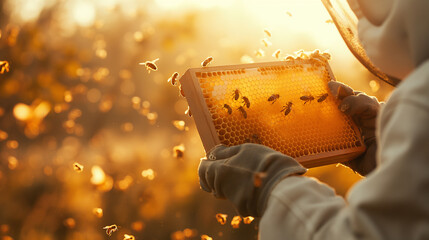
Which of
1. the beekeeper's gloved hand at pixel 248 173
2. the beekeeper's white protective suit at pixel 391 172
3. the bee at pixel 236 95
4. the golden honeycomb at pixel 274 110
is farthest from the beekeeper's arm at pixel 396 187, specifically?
the bee at pixel 236 95

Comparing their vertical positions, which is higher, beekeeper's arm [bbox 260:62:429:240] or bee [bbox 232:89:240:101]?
bee [bbox 232:89:240:101]

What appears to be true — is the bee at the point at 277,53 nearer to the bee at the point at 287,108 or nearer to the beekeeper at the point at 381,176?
the bee at the point at 287,108

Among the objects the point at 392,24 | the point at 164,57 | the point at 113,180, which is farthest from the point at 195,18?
the point at 392,24

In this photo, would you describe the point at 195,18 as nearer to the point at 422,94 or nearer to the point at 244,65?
the point at 244,65

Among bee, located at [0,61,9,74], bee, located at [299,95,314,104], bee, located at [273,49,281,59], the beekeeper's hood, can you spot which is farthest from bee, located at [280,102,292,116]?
bee, located at [0,61,9,74]

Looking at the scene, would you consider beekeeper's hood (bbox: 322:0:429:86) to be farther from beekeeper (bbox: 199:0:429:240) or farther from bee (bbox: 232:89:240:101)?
bee (bbox: 232:89:240:101)

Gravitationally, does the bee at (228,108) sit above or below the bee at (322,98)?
above

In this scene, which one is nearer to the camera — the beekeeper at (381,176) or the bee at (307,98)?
the beekeeper at (381,176)
